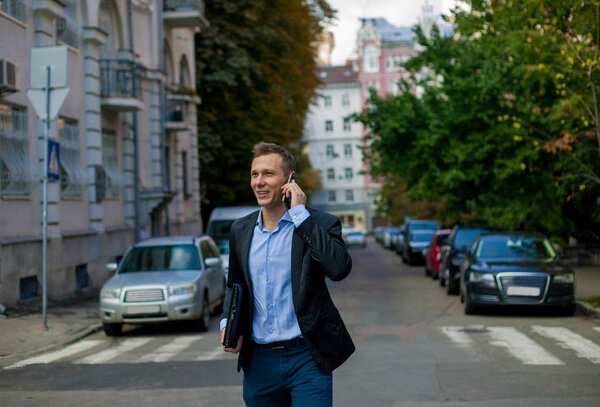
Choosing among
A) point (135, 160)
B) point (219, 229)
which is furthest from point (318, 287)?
point (135, 160)

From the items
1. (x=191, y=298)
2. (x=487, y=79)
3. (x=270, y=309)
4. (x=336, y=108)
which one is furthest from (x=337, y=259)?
(x=336, y=108)

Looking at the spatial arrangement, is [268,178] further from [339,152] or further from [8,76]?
[339,152]

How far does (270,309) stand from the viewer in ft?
13.8

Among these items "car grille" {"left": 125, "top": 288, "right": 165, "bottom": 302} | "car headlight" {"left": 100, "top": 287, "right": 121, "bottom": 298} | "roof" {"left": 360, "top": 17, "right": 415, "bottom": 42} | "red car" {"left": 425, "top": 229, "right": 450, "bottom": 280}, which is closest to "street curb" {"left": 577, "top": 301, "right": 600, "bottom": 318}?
"car grille" {"left": 125, "top": 288, "right": 165, "bottom": 302}

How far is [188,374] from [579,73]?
31.9 ft

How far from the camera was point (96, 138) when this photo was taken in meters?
22.6

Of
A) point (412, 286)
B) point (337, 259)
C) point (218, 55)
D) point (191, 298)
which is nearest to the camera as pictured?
point (337, 259)

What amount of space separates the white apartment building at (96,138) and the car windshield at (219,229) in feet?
8.12

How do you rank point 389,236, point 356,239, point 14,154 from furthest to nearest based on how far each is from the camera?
point 356,239
point 389,236
point 14,154

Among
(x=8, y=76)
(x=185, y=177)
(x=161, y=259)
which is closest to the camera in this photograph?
(x=161, y=259)

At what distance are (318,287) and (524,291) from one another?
37.2ft

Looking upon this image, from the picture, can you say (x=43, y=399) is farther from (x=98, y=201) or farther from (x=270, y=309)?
(x=98, y=201)

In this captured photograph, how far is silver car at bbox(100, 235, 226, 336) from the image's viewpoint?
1342 cm

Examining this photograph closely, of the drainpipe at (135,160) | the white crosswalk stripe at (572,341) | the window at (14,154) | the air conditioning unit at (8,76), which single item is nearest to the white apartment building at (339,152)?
the drainpipe at (135,160)
